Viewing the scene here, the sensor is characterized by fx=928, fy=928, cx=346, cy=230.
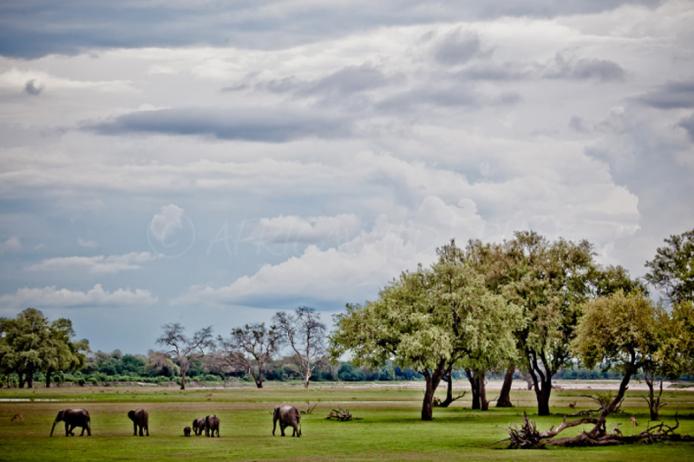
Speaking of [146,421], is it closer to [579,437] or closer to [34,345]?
[579,437]

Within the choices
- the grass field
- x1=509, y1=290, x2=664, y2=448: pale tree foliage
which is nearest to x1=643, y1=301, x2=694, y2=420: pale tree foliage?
x1=509, y1=290, x2=664, y2=448: pale tree foliage

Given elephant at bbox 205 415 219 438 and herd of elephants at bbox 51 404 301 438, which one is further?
elephant at bbox 205 415 219 438

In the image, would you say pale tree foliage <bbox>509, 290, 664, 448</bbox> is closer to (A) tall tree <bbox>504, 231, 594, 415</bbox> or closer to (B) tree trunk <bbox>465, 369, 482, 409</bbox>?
(A) tall tree <bbox>504, 231, 594, 415</bbox>

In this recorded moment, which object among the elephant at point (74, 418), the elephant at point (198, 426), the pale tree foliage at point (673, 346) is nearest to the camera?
the elephant at point (74, 418)

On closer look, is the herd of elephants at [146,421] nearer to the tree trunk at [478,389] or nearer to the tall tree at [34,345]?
the tree trunk at [478,389]

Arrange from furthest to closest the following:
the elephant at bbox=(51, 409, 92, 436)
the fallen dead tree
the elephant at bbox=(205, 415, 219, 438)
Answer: the elephant at bbox=(205, 415, 219, 438) < the elephant at bbox=(51, 409, 92, 436) < the fallen dead tree

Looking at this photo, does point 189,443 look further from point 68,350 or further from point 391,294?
point 68,350

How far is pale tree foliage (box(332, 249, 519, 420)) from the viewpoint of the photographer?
69.6 m

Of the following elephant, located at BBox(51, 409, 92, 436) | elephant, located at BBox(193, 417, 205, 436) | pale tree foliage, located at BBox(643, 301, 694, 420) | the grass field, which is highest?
pale tree foliage, located at BBox(643, 301, 694, 420)

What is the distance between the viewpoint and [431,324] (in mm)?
71500

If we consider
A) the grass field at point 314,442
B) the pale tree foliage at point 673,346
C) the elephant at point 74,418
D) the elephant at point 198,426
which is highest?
the pale tree foliage at point 673,346

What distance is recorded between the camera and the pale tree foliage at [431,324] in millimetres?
69625

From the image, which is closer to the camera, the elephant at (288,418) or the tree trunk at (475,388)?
the elephant at (288,418)

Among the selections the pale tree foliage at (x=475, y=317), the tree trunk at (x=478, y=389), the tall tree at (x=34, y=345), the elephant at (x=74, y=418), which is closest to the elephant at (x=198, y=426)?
the elephant at (x=74, y=418)
